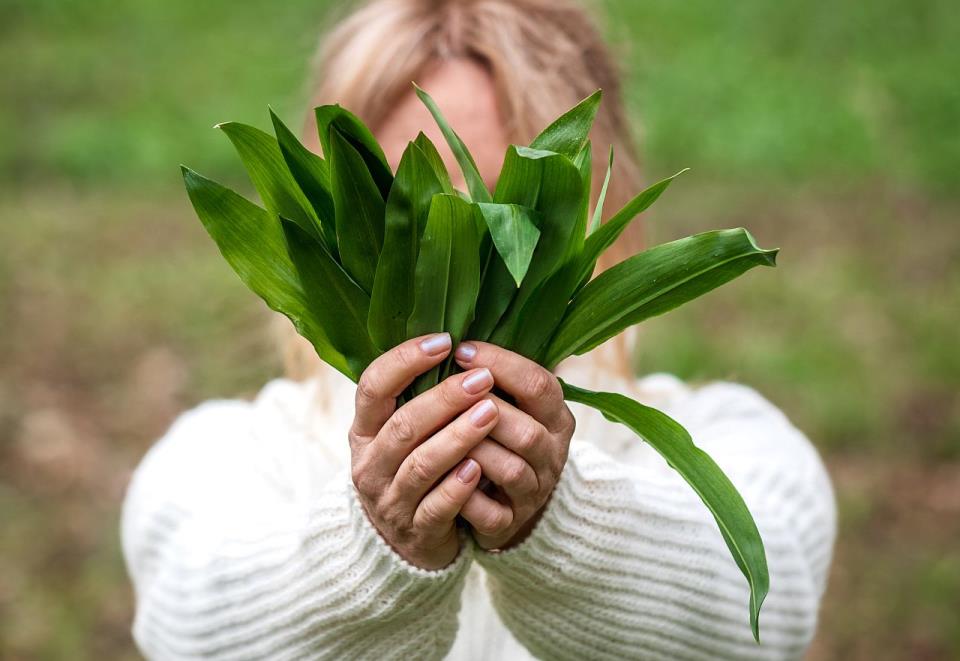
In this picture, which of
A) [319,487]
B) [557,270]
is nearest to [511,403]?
[557,270]

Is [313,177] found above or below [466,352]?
above

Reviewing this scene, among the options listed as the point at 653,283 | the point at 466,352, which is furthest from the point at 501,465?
the point at 653,283

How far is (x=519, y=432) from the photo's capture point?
1.06m

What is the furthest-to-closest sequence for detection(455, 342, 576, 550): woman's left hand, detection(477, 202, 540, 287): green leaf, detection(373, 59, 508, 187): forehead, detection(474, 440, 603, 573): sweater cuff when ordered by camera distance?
1. detection(373, 59, 508, 187): forehead
2. detection(474, 440, 603, 573): sweater cuff
3. detection(455, 342, 576, 550): woman's left hand
4. detection(477, 202, 540, 287): green leaf

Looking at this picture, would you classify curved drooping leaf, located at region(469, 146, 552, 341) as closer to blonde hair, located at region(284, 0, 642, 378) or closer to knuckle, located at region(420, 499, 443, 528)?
knuckle, located at region(420, 499, 443, 528)

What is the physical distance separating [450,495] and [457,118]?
0.73 metres

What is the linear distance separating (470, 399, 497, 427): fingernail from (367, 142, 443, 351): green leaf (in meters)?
0.12

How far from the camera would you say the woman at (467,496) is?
1083 millimetres

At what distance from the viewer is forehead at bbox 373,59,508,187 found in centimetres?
159

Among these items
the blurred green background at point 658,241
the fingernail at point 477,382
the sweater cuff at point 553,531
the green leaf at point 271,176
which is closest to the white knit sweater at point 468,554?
the sweater cuff at point 553,531

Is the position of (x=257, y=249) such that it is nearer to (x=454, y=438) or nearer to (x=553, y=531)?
(x=454, y=438)

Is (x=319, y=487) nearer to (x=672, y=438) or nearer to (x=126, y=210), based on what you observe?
(x=672, y=438)

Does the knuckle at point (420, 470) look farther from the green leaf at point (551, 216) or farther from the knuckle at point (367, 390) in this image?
the green leaf at point (551, 216)

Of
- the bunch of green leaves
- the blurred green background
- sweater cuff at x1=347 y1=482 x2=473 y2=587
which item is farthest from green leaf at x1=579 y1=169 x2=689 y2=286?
the blurred green background
